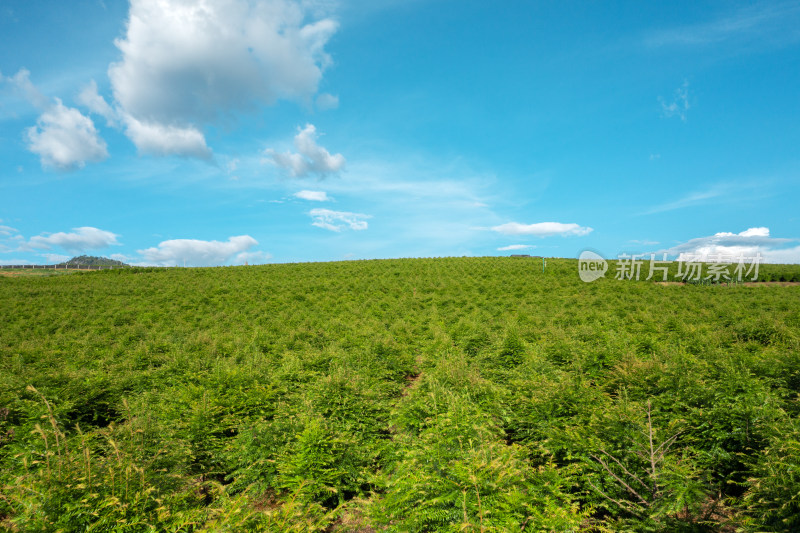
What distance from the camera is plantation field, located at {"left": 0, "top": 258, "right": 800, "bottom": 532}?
3.82 meters

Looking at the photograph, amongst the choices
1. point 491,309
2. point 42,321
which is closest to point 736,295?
point 491,309

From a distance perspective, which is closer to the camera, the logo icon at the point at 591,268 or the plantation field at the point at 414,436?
the plantation field at the point at 414,436

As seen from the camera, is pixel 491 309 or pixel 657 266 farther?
pixel 657 266

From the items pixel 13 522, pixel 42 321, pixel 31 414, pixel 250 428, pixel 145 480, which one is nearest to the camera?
pixel 13 522

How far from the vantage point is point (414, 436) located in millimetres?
6223

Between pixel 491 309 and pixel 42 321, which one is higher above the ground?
pixel 491 309

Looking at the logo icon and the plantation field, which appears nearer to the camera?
the plantation field

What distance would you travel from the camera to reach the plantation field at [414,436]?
150 inches

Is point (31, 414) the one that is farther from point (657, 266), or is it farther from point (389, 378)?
point (657, 266)

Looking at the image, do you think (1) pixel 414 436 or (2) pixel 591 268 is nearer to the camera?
(1) pixel 414 436

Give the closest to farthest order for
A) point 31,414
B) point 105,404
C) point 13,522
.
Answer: point 13,522, point 31,414, point 105,404

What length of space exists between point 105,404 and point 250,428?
593cm

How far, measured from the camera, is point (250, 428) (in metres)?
6.54

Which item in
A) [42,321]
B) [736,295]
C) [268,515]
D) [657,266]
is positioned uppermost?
[657,266]
